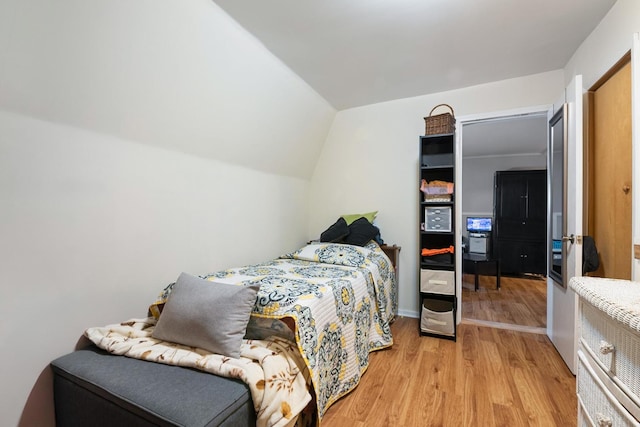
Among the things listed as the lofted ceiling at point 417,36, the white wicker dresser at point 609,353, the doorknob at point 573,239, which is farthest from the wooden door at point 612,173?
the white wicker dresser at point 609,353

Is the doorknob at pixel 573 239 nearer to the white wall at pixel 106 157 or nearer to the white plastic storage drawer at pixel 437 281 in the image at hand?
the white plastic storage drawer at pixel 437 281

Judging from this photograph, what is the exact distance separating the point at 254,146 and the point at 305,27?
113cm

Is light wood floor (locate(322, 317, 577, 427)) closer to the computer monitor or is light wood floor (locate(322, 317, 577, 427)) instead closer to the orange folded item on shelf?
the orange folded item on shelf

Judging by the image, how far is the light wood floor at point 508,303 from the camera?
317cm

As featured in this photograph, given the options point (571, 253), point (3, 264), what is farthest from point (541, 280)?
point (3, 264)

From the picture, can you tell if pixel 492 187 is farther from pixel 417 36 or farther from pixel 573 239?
pixel 417 36

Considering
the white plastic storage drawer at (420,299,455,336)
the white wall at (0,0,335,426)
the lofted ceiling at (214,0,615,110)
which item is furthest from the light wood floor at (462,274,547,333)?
the white wall at (0,0,335,426)

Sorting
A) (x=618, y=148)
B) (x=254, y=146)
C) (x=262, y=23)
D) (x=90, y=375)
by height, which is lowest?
(x=90, y=375)

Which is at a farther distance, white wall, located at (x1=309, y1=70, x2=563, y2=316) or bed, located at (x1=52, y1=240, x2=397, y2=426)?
white wall, located at (x1=309, y1=70, x2=563, y2=316)

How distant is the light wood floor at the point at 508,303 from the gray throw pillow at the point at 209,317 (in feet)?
9.00

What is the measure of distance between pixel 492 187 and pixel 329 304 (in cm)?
551

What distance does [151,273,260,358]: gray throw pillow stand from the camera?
1.46m

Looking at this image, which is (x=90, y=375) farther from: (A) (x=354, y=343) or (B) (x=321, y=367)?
(A) (x=354, y=343)

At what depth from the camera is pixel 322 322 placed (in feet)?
5.72
